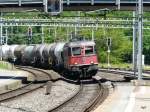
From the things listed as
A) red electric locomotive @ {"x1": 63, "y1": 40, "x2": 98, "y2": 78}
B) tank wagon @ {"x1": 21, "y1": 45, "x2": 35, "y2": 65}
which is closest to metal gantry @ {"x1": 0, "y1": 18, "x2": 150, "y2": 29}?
red electric locomotive @ {"x1": 63, "y1": 40, "x2": 98, "y2": 78}

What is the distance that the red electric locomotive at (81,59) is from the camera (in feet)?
125

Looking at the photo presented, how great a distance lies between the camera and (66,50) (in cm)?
3922

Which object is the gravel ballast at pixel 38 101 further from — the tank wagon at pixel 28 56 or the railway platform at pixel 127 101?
the tank wagon at pixel 28 56

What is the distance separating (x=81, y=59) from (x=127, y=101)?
56.4 feet

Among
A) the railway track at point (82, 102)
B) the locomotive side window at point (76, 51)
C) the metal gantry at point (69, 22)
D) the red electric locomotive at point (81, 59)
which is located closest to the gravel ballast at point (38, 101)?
the railway track at point (82, 102)

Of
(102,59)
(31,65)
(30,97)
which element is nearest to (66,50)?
(30,97)

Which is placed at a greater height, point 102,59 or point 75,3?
point 75,3

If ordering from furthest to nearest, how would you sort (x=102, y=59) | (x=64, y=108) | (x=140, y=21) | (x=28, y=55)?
(x=102, y=59) → (x=28, y=55) → (x=140, y=21) → (x=64, y=108)

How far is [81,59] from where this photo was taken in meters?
38.4

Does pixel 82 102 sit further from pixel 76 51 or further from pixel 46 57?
pixel 46 57

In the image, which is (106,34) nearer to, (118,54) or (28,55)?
(118,54)

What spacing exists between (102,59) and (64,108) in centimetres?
7707

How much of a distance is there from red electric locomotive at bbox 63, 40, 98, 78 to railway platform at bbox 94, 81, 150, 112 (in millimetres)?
10237

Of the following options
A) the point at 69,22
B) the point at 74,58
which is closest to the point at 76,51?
the point at 74,58
